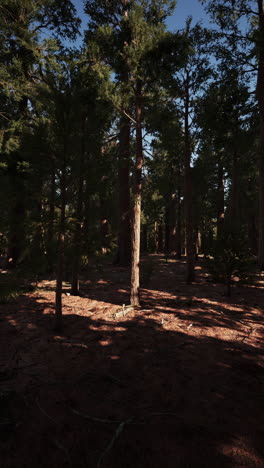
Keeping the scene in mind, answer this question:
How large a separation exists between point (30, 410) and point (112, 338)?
2.28m

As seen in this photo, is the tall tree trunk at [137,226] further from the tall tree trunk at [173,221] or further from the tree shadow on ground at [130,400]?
A: the tall tree trunk at [173,221]

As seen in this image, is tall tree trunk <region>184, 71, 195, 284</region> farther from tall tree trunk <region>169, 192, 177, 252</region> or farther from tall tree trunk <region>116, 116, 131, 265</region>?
tall tree trunk <region>169, 192, 177, 252</region>

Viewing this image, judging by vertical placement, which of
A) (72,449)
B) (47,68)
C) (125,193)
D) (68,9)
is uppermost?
(68,9)

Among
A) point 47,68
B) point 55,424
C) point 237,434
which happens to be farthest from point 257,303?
point 47,68

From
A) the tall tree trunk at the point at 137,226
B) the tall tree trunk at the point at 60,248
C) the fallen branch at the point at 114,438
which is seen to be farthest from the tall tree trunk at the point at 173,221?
the fallen branch at the point at 114,438

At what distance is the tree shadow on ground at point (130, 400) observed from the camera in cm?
235

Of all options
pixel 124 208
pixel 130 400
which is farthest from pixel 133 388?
pixel 124 208

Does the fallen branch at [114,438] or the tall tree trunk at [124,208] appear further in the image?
the tall tree trunk at [124,208]

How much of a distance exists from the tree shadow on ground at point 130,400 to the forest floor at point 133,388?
0.5 inches

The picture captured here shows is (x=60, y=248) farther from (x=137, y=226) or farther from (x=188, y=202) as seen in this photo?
(x=188, y=202)

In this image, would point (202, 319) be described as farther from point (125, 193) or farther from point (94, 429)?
point (125, 193)

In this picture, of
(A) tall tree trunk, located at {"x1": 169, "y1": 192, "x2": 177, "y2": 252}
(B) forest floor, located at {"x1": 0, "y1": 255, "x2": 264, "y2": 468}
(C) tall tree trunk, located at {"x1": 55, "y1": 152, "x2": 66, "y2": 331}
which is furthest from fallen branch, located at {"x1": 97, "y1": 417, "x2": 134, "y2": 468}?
(A) tall tree trunk, located at {"x1": 169, "y1": 192, "x2": 177, "y2": 252}

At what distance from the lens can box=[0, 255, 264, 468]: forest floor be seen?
238 centimetres

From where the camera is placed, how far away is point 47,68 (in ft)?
36.5
